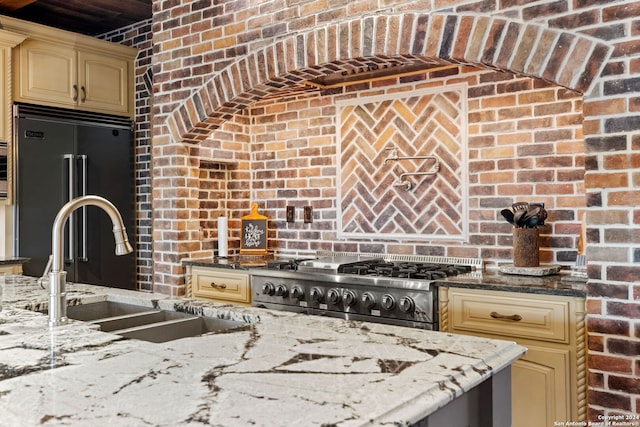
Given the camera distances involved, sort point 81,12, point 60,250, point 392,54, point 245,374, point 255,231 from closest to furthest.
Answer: point 245,374 < point 60,250 < point 392,54 < point 255,231 < point 81,12

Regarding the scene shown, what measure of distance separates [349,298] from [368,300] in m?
0.12

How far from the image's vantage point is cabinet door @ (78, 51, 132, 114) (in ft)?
15.3

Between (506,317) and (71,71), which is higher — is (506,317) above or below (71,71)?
below

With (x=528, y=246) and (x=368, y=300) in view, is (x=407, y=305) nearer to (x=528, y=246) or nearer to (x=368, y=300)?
(x=368, y=300)

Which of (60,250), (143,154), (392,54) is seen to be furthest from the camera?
(143,154)

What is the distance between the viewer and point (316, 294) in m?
3.12

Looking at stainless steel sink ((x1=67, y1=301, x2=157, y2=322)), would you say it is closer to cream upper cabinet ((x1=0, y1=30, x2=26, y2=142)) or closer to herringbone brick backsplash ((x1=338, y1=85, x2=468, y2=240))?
herringbone brick backsplash ((x1=338, y1=85, x2=468, y2=240))

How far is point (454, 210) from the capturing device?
3326mm

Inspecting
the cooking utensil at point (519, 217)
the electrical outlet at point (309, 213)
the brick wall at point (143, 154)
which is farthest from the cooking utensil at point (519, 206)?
the brick wall at point (143, 154)

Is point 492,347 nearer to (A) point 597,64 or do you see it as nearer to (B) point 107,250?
(A) point 597,64

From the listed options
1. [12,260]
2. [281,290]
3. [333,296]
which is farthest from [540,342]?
[12,260]

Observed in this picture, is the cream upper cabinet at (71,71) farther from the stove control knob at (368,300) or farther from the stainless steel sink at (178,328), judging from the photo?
the stainless steel sink at (178,328)

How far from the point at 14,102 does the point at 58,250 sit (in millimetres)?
3071

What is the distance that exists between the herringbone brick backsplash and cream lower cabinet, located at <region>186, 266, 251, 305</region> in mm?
781
